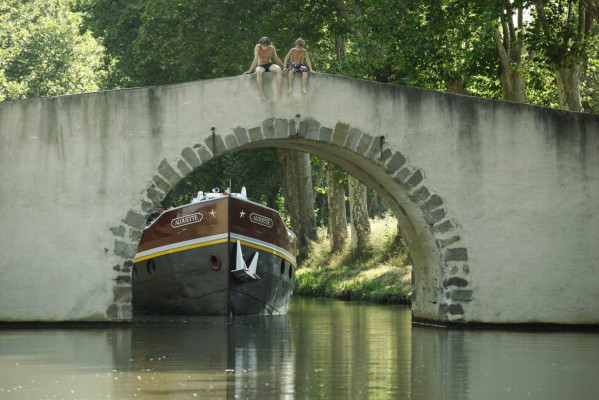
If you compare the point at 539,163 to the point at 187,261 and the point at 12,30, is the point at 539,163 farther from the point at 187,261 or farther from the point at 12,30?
the point at 12,30

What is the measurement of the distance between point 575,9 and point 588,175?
12.5 meters

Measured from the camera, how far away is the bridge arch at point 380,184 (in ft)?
40.7

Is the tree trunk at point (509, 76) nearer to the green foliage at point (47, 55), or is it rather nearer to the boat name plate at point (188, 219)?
the boat name plate at point (188, 219)

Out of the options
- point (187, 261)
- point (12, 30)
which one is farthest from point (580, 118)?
point (12, 30)

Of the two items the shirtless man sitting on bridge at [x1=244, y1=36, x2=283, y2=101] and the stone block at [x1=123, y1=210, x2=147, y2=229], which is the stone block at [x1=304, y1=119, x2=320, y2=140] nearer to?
the shirtless man sitting on bridge at [x1=244, y1=36, x2=283, y2=101]

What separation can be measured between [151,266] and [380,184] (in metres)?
4.76

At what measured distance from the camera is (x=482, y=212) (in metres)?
13.0

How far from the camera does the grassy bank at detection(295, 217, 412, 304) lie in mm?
20628

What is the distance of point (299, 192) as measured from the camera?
91.5 ft

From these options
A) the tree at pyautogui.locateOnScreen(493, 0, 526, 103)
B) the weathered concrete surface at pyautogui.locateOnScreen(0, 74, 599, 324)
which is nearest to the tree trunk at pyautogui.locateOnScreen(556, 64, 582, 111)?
the tree at pyautogui.locateOnScreen(493, 0, 526, 103)

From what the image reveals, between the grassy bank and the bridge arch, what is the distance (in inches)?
249

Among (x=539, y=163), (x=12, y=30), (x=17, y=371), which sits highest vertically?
(x=12, y=30)

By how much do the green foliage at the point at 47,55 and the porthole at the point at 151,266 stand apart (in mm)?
20856

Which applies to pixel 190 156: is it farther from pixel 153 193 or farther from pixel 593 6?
pixel 593 6
